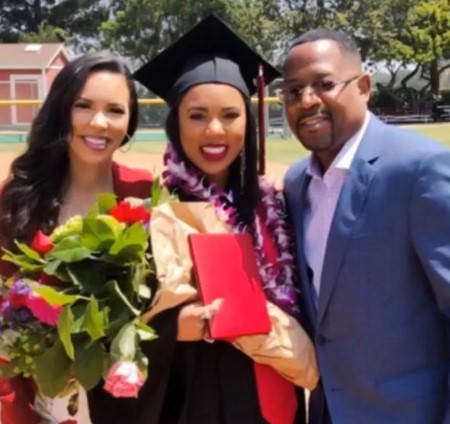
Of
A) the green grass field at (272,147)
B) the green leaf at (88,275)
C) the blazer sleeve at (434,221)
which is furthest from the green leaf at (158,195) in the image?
the green grass field at (272,147)

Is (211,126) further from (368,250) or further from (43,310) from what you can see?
(43,310)

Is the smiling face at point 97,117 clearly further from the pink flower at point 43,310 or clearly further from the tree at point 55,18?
the tree at point 55,18

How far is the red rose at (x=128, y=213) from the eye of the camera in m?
2.51

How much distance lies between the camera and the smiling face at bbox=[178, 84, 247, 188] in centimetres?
Answer: 283

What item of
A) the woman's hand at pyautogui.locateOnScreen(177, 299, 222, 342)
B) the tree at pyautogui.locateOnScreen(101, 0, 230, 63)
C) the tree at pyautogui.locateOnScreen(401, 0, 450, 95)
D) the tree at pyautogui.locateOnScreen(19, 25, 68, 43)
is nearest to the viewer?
the woman's hand at pyautogui.locateOnScreen(177, 299, 222, 342)

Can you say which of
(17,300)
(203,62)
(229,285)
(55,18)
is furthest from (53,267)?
(55,18)

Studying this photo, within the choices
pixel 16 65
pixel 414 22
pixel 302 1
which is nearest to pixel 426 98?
pixel 414 22

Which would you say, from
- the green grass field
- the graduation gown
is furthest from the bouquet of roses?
the green grass field

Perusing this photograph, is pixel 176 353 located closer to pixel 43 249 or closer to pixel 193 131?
pixel 43 249

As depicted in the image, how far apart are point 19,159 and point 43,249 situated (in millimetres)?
742

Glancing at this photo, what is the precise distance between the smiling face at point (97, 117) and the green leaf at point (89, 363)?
86 centimetres

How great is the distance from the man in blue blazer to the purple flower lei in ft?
0.29

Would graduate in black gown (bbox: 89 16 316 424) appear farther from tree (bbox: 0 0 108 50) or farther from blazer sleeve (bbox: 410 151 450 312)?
tree (bbox: 0 0 108 50)

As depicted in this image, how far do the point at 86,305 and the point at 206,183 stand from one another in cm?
73
